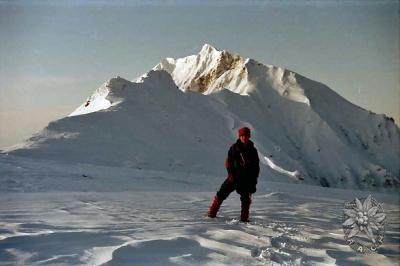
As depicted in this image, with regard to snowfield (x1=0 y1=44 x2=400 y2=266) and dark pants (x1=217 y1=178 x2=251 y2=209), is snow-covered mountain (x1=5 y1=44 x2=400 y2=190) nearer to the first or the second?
snowfield (x1=0 y1=44 x2=400 y2=266)

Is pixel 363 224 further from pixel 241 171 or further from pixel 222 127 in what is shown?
pixel 222 127

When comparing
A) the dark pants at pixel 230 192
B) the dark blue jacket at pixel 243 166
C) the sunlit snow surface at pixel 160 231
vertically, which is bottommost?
the sunlit snow surface at pixel 160 231

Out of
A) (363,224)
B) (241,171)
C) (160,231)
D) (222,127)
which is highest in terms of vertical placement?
(222,127)

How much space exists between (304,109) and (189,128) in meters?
26.2

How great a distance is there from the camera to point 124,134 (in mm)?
25750

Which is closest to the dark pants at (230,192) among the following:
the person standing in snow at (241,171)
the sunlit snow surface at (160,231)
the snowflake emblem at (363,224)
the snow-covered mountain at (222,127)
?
the person standing in snow at (241,171)

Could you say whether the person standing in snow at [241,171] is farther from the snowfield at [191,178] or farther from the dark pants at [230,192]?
the snowfield at [191,178]

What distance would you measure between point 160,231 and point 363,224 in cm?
286

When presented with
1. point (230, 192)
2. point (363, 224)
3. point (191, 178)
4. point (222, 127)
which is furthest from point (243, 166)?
point (222, 127)

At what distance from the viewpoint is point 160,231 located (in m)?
5.44

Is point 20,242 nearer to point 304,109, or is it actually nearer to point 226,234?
point 226,234

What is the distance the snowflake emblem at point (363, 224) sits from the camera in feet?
19.2

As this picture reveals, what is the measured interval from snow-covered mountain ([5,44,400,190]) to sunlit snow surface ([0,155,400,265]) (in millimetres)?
12010

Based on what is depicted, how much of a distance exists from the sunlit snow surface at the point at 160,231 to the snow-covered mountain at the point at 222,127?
1201 centimetres
